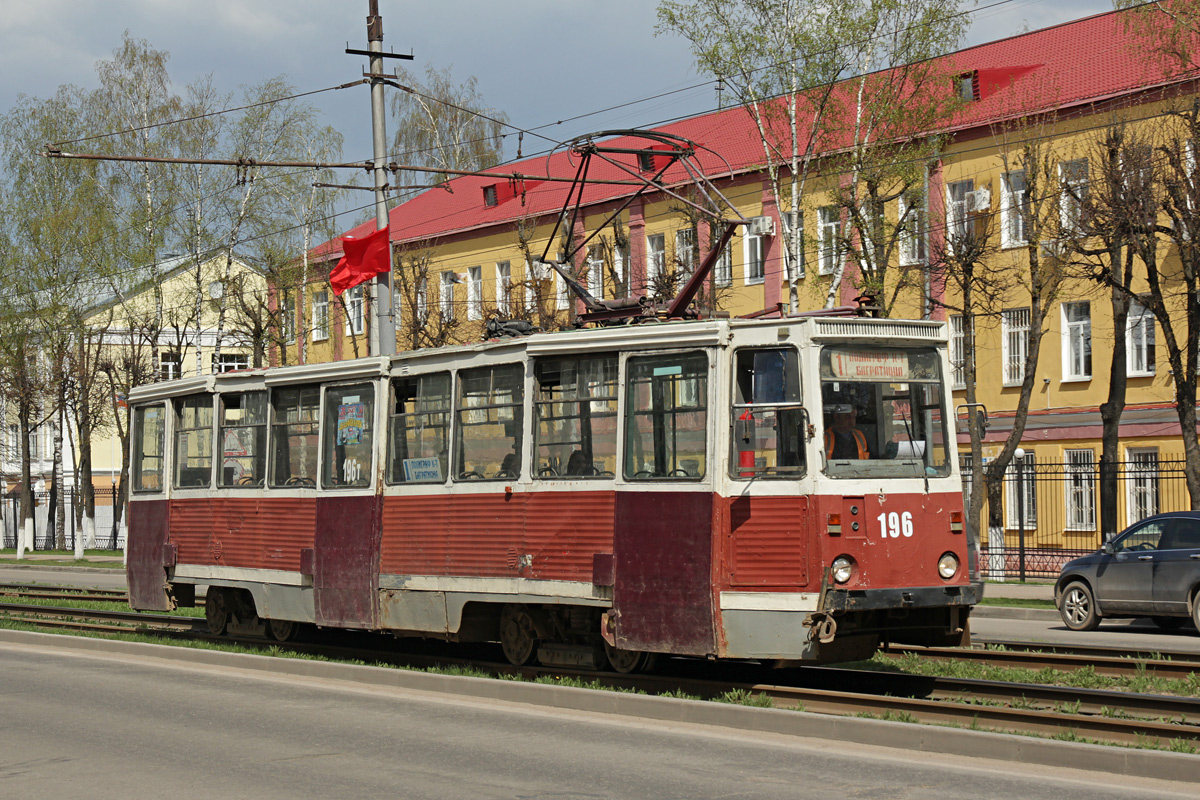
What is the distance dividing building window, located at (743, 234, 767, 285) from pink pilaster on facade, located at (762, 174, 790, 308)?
13 centimetres

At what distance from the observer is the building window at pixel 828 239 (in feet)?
104

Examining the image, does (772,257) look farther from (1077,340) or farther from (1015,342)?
(1077,340)

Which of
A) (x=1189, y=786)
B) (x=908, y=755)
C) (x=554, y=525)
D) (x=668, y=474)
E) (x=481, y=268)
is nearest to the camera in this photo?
(x=1189, y=786)

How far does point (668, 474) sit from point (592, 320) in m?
2.46

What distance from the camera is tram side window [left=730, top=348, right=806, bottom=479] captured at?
11406mm

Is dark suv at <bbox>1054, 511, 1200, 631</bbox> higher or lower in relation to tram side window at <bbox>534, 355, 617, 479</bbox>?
lower

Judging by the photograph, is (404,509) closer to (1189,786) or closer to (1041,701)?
(1041,701)

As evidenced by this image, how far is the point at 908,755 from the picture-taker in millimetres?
9055

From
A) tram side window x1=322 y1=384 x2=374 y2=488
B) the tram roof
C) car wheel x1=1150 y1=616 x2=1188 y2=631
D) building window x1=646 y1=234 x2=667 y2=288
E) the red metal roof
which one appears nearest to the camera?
the tram roof

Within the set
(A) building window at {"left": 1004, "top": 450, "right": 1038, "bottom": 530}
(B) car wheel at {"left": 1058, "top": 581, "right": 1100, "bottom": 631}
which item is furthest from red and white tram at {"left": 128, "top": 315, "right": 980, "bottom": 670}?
(A) building window at {"left": 1004, "top": 450, "right": 1038, "bottom": 530}

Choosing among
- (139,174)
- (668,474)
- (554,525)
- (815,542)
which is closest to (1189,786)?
(815,542)

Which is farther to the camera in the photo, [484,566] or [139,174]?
[139,174]

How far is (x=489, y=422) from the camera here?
13.8 meters

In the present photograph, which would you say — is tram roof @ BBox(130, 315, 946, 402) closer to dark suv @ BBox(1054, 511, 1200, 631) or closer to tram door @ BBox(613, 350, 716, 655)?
tram door @ BBox(613, 350, 716, 655)
